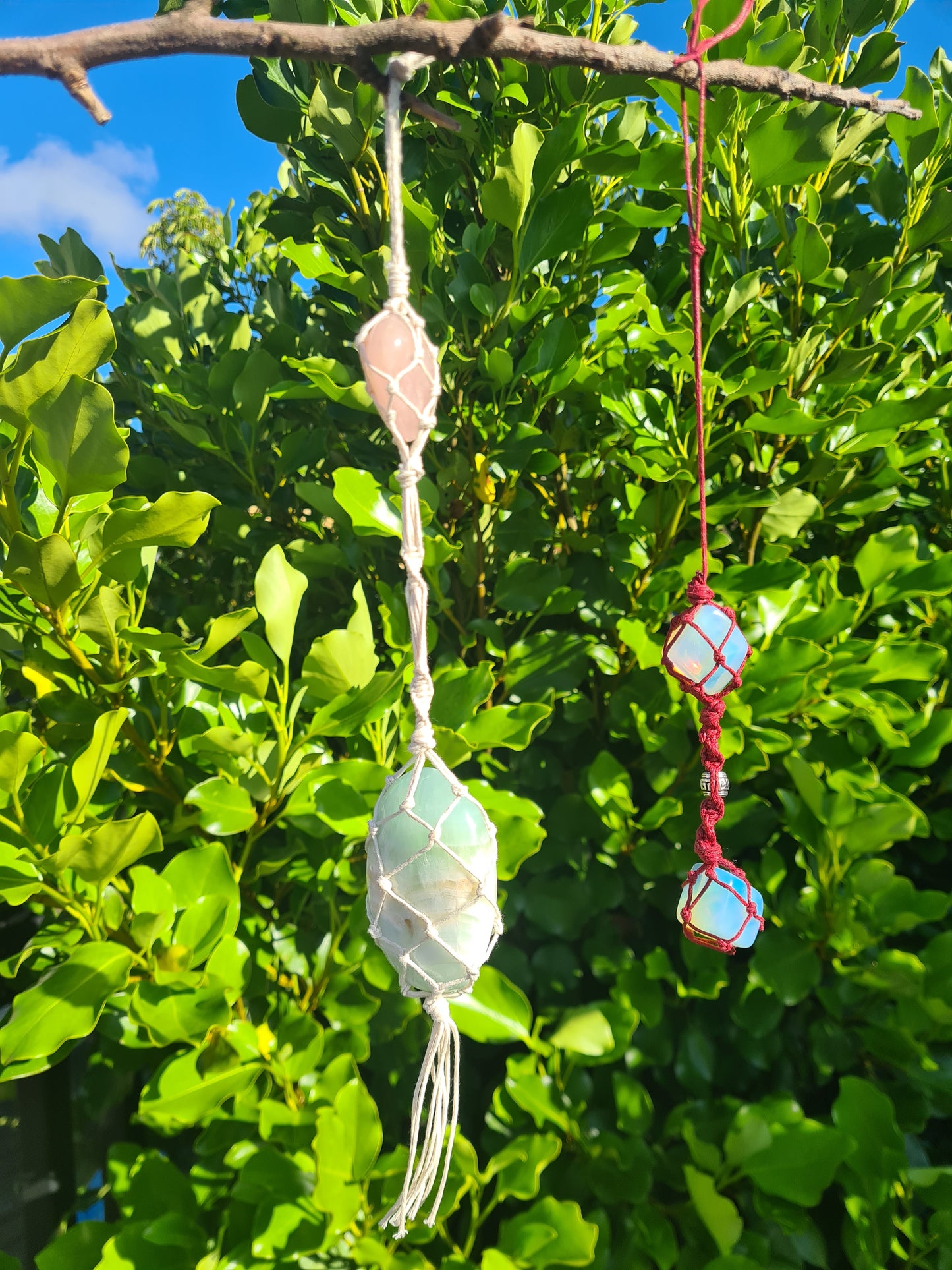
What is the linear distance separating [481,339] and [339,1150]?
1.90ft

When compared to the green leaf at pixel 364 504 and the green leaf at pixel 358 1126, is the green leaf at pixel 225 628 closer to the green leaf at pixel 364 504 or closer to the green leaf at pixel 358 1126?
the green leaf at pixel 364 504

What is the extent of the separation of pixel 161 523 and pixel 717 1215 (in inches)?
25.7

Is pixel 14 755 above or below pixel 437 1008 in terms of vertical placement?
above

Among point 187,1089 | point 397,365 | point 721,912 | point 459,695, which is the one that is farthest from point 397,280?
point 187,1089

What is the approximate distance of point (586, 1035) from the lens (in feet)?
2.35

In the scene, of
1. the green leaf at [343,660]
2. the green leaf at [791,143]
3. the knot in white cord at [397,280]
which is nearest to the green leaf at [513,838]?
the green leaf at [343,660]

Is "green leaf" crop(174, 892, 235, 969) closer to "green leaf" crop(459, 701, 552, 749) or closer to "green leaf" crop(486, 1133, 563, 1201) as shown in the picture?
"green leaf" crop(459, 701, 552, 749)

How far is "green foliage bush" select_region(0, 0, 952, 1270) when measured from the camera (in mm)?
575

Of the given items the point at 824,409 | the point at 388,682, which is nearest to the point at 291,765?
the point at 388,682

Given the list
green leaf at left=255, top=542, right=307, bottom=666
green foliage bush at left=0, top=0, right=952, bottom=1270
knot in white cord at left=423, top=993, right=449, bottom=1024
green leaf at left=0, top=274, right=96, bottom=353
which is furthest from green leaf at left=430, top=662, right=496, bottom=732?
green leaf at left=0, top=274, right=96, bottom=353

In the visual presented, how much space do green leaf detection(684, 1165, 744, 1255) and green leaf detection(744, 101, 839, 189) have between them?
742mm

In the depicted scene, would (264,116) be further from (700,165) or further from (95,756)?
(95,756)

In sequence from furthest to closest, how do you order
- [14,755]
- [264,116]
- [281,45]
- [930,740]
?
[930,740] → [264,116] → [14,755] → [281,45]

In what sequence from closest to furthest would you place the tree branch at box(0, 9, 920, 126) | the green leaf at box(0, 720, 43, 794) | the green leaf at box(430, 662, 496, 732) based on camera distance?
the tree branch at box(0, 9, 920, 126) → the green leaf at box(0, 720, 43, 794) → the green leaf at box(430, 662, 496, 732)
